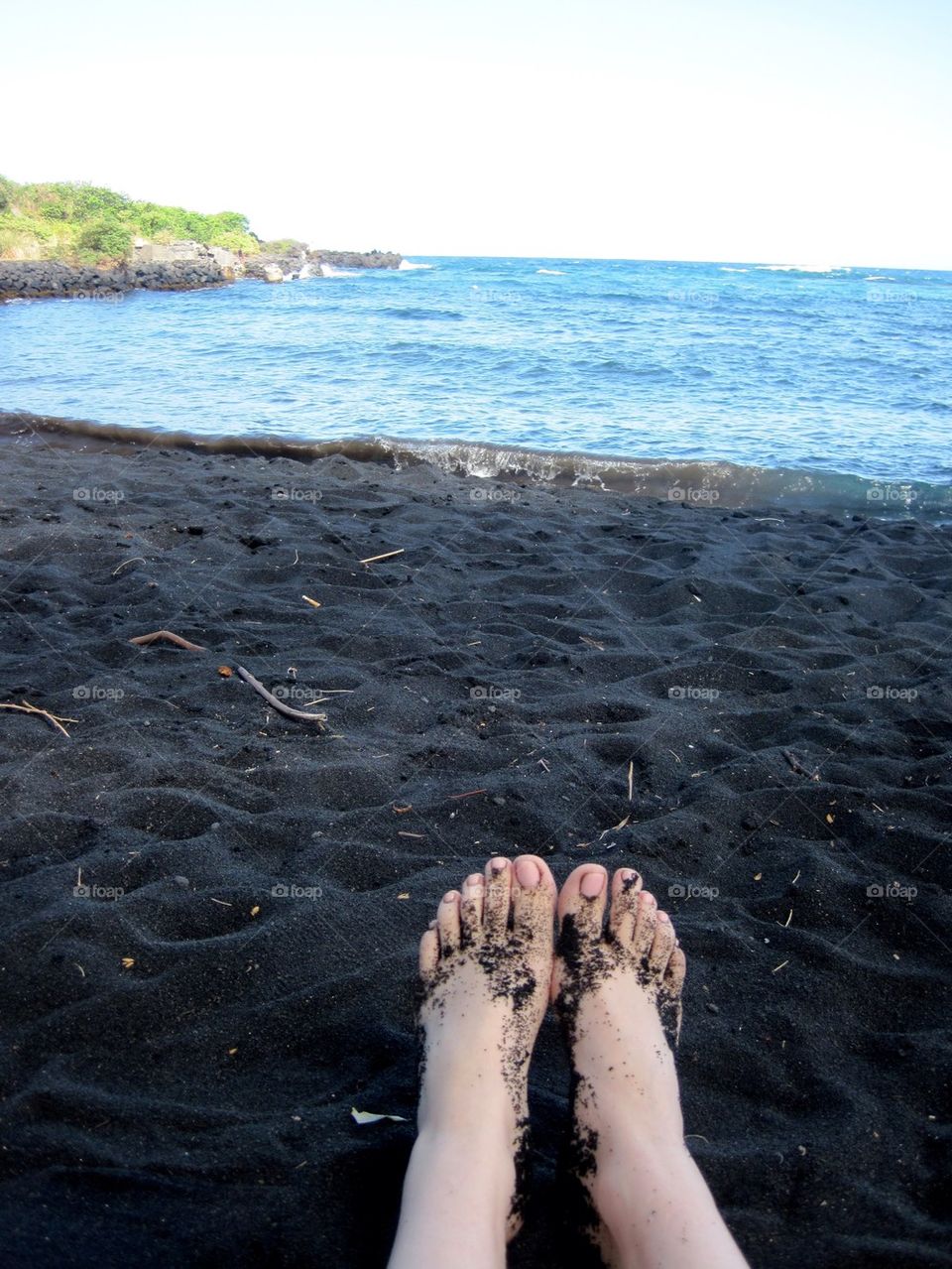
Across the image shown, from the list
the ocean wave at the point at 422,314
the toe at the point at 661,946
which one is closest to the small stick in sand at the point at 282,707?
the toe at the point at 661,946

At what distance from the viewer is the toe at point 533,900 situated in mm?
1784

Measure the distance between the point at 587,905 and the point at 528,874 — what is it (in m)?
0.13

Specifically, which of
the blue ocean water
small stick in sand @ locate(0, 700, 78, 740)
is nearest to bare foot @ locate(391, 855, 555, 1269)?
small stick in sand @ locate(0, 700, 78, 740)

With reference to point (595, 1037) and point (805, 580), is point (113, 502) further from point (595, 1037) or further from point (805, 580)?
point (595, 1037)

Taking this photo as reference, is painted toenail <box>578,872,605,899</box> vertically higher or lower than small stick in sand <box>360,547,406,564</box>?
lower

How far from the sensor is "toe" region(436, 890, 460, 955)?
5.74 feet

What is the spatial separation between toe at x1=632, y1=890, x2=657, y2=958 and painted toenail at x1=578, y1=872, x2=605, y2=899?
91mm

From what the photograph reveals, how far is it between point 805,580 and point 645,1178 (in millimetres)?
3469

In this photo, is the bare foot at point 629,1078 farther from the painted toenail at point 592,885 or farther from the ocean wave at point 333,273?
the ocean wave at point 333,273

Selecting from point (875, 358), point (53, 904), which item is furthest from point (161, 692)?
point (875, 358)

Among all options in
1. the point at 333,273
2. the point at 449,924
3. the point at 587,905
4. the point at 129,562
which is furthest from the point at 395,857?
the point at 333,273

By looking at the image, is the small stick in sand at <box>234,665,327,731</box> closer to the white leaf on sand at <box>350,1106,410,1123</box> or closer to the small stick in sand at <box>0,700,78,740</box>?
the small stick in sand at <box>0,700,78,740</box>

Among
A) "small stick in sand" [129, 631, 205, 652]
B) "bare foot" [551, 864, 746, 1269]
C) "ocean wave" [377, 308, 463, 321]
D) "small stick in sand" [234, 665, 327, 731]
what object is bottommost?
"bare foot" [551, 864, 746, 1269]

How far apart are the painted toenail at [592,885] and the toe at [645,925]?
0.30 ft
